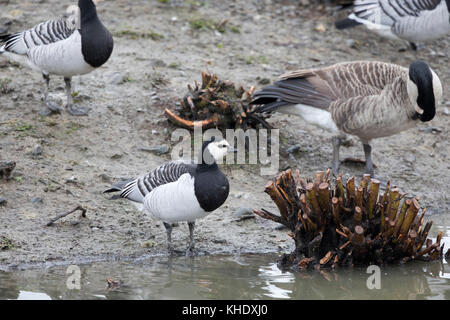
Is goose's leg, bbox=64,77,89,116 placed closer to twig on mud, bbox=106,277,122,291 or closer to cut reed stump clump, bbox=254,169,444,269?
cut reed stump clump, bbox=254,169,444,269

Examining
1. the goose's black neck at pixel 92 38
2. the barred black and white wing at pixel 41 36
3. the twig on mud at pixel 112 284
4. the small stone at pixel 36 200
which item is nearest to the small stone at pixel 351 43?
the goose's black neck at pixel 92 38

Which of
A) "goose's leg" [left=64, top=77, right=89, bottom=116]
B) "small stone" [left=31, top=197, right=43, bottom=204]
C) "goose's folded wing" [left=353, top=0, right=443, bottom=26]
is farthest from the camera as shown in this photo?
"goose's folded wing" [left=353, top=0, right=443, bottom=26]

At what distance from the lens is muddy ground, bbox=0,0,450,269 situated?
720 cm

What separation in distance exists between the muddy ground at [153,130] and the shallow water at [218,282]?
12.5 inches

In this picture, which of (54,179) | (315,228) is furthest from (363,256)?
(54,179)

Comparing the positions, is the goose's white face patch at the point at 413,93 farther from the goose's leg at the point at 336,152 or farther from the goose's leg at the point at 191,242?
the goose's leg at the point at 191,242

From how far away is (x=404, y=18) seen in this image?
11625 mm

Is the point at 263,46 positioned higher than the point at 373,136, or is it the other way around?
the point at 263,46

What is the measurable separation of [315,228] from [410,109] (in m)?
2.55

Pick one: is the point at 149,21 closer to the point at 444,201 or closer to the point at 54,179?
the point at 54,179

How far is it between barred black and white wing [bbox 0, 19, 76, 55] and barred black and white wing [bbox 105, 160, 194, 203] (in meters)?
2.62

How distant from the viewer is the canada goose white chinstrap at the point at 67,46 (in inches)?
339

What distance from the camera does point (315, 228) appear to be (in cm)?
656

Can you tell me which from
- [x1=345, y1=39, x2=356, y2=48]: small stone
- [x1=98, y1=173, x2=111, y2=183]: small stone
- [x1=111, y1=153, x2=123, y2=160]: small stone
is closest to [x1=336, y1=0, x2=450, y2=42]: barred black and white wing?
[x1=345, y1=39, x2=356, y2=48]: small stone
